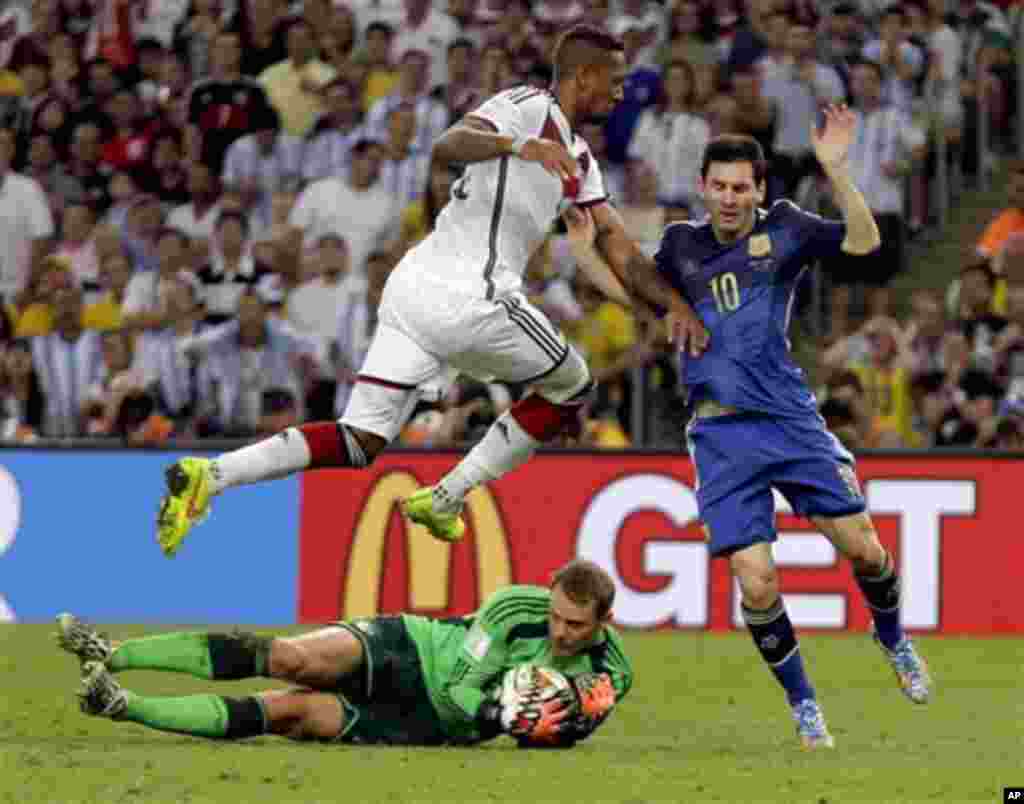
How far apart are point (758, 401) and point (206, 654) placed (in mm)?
2569

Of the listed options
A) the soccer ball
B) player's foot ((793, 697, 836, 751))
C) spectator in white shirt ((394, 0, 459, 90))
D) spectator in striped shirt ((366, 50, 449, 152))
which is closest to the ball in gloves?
the soccer ball

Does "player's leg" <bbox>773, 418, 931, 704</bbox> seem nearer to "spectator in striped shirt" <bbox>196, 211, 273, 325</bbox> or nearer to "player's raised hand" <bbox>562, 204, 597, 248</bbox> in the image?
"player's raised hand" <bbox>562, 204, 597, 248</bbox>

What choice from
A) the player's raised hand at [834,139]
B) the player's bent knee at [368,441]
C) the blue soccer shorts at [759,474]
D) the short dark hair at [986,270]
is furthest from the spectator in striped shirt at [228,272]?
the player's raised hand at [834,139]

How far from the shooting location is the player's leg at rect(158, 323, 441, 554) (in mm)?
11406

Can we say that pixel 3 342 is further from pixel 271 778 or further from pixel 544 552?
pixel 271 778

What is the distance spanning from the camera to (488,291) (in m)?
11.8

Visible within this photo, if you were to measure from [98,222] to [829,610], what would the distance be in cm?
727

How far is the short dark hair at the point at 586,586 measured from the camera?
1034 cm

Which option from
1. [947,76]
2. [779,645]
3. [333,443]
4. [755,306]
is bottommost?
[779,645]

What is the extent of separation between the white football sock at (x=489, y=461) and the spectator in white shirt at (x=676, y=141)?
8595 mm

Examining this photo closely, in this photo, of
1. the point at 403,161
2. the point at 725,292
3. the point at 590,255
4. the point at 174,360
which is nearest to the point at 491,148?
the point at 590,255

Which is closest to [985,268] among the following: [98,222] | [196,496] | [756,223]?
[98,222]

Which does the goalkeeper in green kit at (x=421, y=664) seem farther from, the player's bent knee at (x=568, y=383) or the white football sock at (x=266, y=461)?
the player's bent knee at (x=568, y=383)

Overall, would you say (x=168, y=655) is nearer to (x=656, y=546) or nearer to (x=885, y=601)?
(x=885, y=601)
